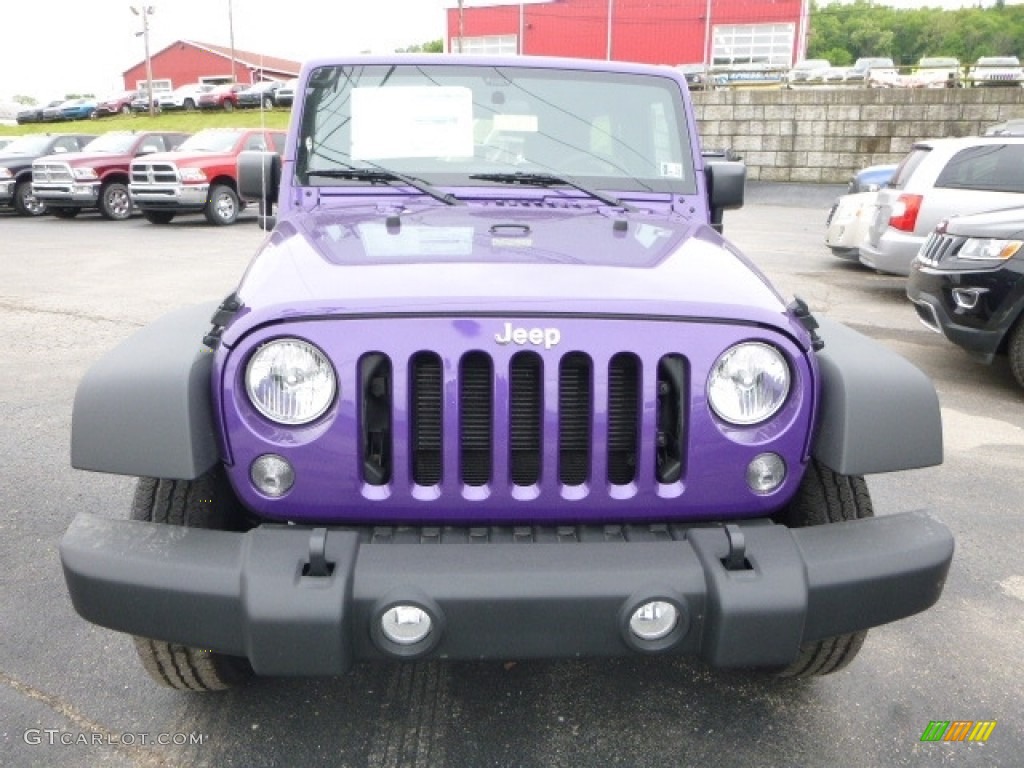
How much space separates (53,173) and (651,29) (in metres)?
36.2

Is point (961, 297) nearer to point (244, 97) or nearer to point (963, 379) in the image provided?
point (963, 379)

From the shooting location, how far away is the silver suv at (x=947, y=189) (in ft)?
26.7

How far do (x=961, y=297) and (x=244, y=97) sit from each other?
128 ft

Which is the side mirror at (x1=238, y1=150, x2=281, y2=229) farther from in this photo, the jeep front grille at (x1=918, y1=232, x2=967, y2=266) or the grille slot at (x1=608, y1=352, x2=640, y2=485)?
the jeep front grille at (x1=918, y1=232, x2=967, y2=266)

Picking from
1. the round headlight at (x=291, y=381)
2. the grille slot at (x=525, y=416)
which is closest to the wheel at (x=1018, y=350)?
the grille slot at (x=525, y=416)

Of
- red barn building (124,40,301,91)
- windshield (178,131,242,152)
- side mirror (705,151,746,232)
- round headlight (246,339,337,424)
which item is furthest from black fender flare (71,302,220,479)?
red barn building (124,40,301,91)

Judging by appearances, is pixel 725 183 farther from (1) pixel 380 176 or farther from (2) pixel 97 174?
(2) pixel 97 174

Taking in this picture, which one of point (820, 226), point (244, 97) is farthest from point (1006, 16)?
point (820, 226)

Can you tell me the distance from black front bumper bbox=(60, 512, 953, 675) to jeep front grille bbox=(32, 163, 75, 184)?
52.6 ft

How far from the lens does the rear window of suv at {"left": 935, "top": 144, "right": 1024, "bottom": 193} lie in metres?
8.22

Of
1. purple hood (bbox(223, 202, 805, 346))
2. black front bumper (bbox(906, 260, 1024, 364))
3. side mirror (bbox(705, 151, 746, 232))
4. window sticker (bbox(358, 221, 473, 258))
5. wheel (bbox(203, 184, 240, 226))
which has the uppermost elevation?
side mirror (bbox(705, 151, 746, 232))

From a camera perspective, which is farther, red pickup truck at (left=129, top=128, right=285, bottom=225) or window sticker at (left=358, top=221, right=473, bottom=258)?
red pickup truck at (left=129, top=128, right=285, bottom=225)

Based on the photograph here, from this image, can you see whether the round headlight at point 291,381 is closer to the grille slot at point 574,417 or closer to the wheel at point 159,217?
the grille slot at point 574,417

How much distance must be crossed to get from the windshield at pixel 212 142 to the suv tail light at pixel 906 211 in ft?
37.1
